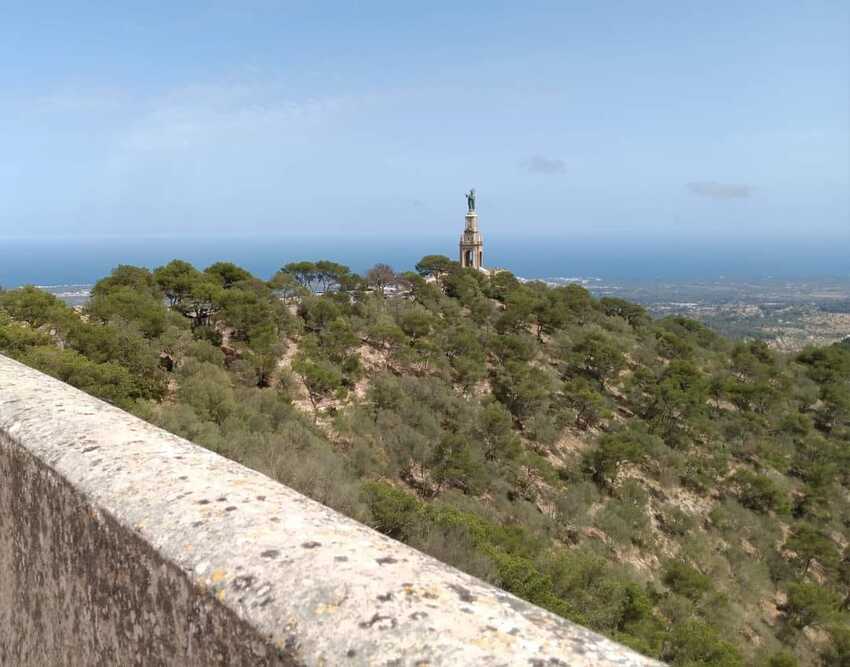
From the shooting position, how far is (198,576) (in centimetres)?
161

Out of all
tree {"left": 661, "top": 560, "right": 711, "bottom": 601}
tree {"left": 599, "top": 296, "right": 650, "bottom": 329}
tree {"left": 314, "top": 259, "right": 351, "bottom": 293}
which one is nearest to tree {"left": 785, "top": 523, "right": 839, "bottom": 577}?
tree {"left": 661, "top": 560, "right": 711, "bottom": 601}

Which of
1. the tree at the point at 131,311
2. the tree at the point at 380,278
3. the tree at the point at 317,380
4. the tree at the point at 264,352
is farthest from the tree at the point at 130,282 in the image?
the tree at the point at 380,278

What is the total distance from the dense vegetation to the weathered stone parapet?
7.17 metres

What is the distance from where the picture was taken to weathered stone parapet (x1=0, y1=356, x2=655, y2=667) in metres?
1.34

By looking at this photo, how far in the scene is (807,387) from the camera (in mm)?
28266

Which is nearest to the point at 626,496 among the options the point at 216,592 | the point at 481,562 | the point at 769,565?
the point at 769,565

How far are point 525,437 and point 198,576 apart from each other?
784 inches

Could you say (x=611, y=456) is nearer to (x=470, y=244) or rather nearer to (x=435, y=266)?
(x=435, y=266)

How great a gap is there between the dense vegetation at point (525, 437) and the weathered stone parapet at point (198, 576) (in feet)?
23.5

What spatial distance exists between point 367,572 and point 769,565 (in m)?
21.6

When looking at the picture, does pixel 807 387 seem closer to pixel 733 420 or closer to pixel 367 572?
pixel 733 420

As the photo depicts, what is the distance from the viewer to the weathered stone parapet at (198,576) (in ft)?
4.40

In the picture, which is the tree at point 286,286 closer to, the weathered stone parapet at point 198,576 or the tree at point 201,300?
the tree at point 201,300

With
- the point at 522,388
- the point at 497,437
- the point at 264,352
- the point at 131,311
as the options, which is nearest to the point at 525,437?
the point at 522,388
